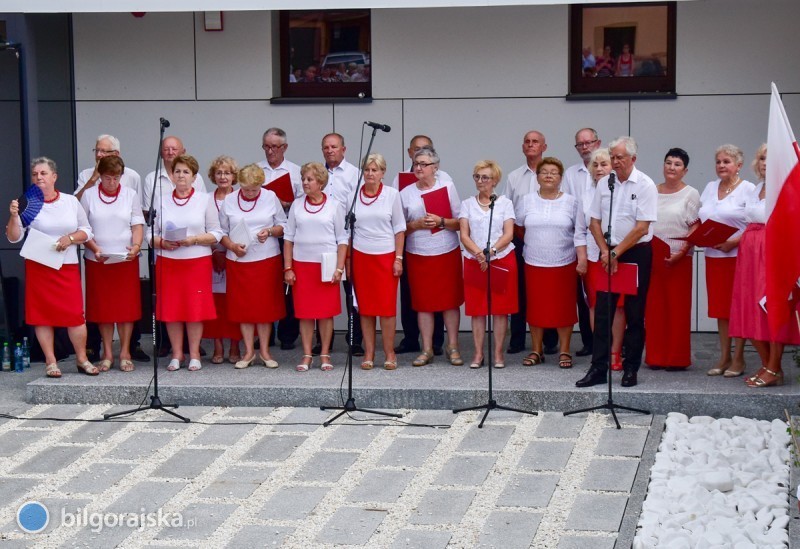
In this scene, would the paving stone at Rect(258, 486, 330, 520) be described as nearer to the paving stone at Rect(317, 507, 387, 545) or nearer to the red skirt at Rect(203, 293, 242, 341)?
the paving stone at Rect(317, 507, 387, 545)

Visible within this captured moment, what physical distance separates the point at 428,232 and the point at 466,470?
8.49 ft

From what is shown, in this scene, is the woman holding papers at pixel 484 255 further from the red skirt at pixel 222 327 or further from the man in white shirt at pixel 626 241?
the red skirt at pixel 222 327

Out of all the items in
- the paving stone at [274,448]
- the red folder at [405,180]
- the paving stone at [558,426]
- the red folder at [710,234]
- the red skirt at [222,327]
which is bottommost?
the paving stone at [274,448]

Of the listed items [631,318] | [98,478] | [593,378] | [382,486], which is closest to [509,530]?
[382,486]

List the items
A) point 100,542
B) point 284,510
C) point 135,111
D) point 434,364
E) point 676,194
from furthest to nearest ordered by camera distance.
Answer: point 135,111 → point 434,364 → point 676,194 → point 284,510 → point 100,542

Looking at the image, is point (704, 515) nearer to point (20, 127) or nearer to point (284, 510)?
point (284, 510)

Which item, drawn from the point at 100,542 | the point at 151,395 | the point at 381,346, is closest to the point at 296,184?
the point at 381,346

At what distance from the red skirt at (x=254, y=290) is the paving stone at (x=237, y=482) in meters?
2.23

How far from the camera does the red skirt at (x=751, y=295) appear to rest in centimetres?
812

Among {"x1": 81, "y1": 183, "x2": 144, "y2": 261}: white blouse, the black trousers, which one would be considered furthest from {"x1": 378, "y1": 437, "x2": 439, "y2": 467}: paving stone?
{"x1": 81, "y1": 183, "x2": 144, "y2": 261}: white blouse

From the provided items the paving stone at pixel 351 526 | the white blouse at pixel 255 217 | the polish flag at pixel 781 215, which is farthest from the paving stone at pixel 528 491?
the white blouse at pixel 255 217

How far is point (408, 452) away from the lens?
24.5ft

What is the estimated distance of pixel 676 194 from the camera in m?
8.68

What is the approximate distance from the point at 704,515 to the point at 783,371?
296cm
